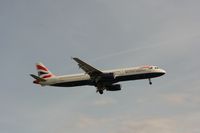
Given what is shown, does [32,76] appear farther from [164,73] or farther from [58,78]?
[164,73]

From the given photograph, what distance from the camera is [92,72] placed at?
9056cm

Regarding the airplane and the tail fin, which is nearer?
the airplane

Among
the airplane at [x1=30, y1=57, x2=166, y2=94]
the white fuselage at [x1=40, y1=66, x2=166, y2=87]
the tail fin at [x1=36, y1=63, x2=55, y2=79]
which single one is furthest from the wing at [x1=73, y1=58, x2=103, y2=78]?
the tail fin at [x1=36, y1=63, x2=55, y2=79]

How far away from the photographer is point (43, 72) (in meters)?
104

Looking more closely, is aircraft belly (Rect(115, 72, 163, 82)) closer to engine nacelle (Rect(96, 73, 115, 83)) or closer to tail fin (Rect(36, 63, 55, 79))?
engine nacelle (Rect(96, 73, 115, 83))

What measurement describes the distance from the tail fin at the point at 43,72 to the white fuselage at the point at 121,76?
647 cm

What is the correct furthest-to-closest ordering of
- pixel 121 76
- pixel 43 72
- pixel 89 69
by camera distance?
1. pixel 43 72
2. pixel 89 69
3. pixel 121 76

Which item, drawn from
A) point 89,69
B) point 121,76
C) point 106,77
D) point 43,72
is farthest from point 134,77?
point 43,72

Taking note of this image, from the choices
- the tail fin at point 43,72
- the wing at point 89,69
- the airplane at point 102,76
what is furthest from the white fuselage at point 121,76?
the tail fin at point 43,72

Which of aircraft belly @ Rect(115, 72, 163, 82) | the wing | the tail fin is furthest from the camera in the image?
the tail fin

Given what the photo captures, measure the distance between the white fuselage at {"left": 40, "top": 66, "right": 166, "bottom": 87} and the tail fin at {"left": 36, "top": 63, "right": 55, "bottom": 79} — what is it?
647cm

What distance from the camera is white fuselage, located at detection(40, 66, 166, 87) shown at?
89.6 metres

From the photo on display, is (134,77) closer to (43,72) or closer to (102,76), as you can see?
(102,76)

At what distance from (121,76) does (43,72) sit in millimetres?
25100
